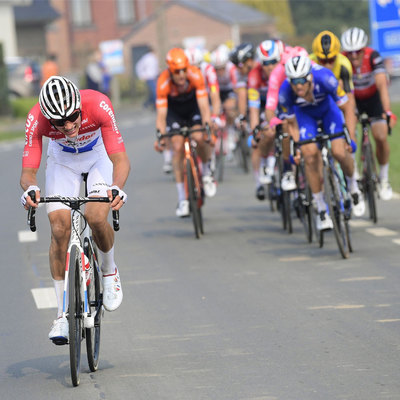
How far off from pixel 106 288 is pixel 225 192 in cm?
997

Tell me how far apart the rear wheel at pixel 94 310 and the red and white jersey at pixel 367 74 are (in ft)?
22.0

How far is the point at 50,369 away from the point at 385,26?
1704 cm

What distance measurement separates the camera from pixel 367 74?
1373 centimetres

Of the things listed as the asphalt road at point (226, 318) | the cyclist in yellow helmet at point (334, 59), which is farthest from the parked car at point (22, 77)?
the cyclist in yellow helmet at point (334, 59)

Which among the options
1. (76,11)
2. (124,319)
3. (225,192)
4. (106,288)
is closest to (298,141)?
(124,319)

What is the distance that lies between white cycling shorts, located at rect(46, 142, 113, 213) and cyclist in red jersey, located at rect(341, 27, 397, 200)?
19.5ft

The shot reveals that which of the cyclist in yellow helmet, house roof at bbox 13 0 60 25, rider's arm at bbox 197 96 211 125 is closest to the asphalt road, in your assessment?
rider's arm at bbox 197 96 211 125

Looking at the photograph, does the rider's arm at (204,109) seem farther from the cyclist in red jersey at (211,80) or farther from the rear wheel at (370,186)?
the rear wheel at (370,186)

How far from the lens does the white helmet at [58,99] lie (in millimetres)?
7156

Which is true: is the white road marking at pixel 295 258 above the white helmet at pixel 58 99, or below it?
below

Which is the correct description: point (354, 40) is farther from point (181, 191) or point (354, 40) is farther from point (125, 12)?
point (125, 12)

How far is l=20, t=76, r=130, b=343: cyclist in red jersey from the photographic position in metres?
7.21

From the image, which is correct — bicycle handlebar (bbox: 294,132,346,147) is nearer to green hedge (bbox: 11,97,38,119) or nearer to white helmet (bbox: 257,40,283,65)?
white helmet (bbox: 257,40,283,65)

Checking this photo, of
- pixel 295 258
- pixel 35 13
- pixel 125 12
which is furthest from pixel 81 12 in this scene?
pixel 295 258
